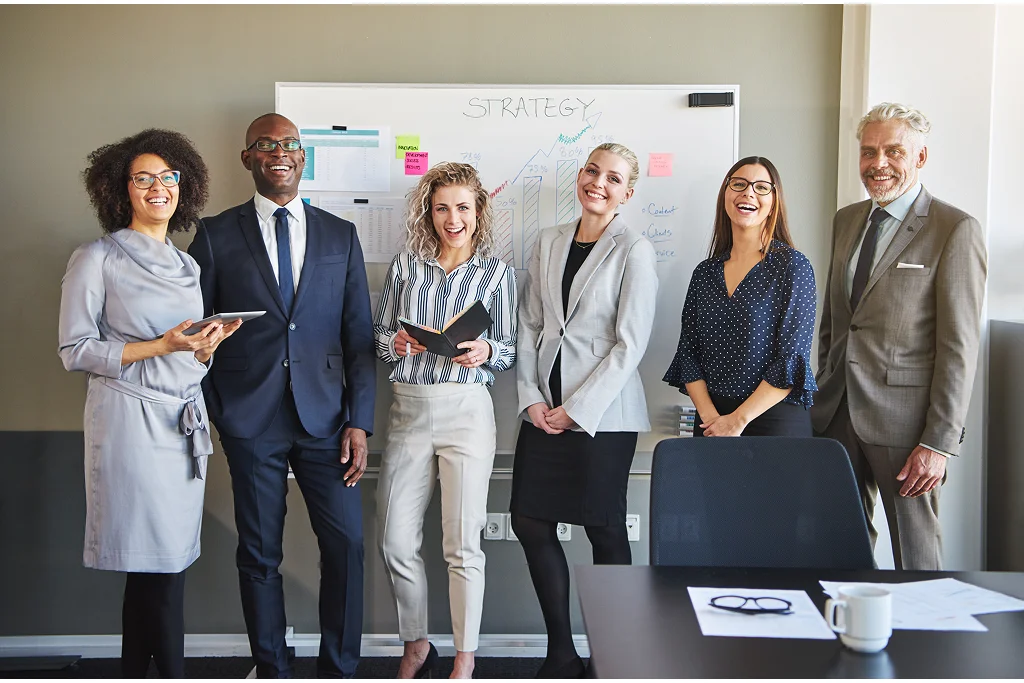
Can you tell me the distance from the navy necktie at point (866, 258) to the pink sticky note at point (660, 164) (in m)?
0.78

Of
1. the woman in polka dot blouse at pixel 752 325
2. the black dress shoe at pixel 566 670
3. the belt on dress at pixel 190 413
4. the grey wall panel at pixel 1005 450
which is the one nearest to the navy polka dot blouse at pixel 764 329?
the woman in polka dot blouse at pixel 752 325

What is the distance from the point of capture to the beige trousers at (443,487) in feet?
9.06

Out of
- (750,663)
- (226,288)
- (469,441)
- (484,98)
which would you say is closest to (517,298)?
(469,441)

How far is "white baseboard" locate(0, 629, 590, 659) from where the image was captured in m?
3.22

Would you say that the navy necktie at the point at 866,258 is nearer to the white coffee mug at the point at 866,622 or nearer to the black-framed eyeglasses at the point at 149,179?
the white coffee mug at the point at 866,622

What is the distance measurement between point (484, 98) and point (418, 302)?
0.90 metres

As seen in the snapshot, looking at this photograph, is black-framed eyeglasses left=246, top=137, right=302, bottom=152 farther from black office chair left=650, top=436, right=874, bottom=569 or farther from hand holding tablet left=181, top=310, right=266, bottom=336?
black office chair left=650, top=436, right=874, bottom=569

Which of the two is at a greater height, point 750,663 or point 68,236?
point 68,236

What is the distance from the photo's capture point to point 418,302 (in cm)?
280

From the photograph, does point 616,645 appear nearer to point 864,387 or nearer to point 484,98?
point 864,387

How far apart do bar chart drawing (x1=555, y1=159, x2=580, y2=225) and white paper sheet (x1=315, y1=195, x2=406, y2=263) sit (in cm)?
61

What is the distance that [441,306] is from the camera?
2791 millimetres

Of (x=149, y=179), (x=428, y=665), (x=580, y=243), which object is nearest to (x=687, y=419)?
(x=580, y=243)

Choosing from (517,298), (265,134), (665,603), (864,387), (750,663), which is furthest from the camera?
(517,298)
